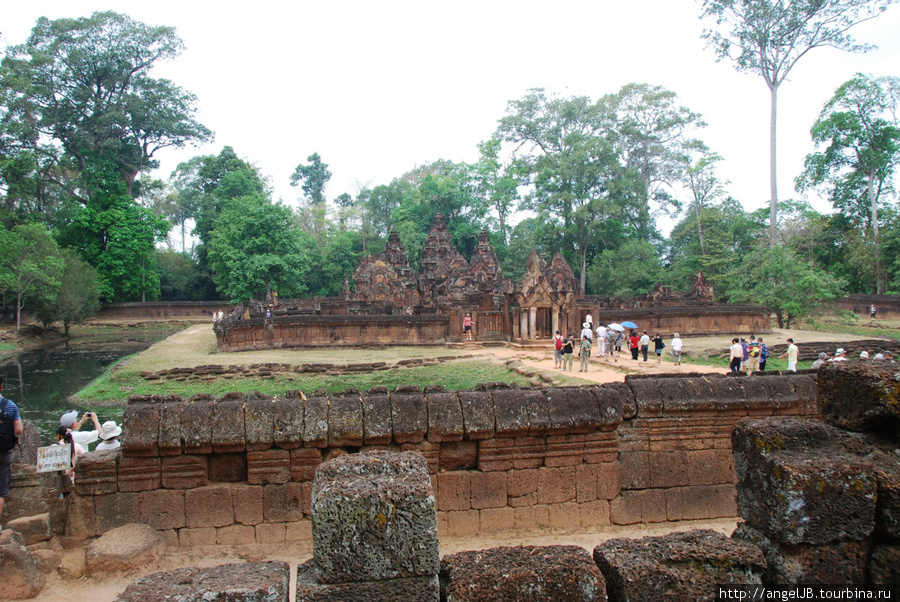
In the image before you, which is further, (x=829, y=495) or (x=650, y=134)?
(x=650, y=134)

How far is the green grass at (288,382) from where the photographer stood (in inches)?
595

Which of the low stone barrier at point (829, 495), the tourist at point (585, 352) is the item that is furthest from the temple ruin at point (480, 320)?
the low stone barrier at point (829, 495)

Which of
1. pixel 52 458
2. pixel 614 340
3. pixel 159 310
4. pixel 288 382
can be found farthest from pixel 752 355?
pixel 159 310

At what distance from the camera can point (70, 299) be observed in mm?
33031

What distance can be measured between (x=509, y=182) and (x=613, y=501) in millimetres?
52600

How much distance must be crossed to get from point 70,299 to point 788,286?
38899 millimetres

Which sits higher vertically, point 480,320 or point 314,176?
point 314,176

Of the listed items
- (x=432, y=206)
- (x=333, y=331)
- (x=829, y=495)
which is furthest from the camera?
(x=432, y=206)

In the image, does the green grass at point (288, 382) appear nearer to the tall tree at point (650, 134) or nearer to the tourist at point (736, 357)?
the tourist at point (736, 357)

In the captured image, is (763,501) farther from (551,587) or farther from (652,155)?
(652,155)

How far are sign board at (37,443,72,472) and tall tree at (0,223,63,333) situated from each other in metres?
30.8

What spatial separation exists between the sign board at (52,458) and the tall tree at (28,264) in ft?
101

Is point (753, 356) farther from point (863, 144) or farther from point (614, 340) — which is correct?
point (863, 144)

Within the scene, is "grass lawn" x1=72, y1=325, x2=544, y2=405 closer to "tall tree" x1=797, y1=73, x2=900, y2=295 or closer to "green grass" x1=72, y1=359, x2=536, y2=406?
"green grass" x1=72, y1=359, x2=536, y2=406
